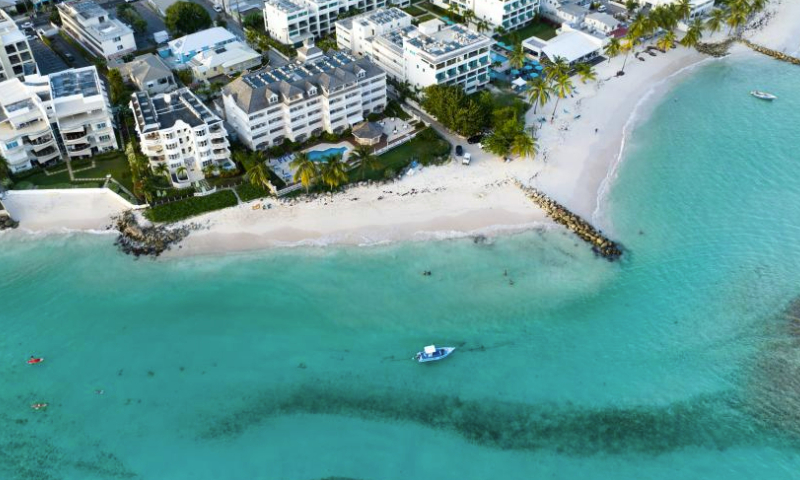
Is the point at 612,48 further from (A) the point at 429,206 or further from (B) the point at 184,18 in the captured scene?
(B) the point at 184,18

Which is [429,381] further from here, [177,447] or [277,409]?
[177,447]

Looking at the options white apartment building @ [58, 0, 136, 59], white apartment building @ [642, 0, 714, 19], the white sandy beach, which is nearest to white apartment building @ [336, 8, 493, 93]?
the white sandy beach

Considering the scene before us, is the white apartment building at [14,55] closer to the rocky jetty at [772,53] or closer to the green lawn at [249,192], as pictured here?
the green lawn at [249,192]

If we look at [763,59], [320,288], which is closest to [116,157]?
[320,288]

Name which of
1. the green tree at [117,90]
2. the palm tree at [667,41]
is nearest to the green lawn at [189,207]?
the green tree at [117,90]

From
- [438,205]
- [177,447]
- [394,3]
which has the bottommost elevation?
[177,447]

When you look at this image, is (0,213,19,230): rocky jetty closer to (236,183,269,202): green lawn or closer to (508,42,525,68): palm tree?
(236,183,269,202): green lawn
